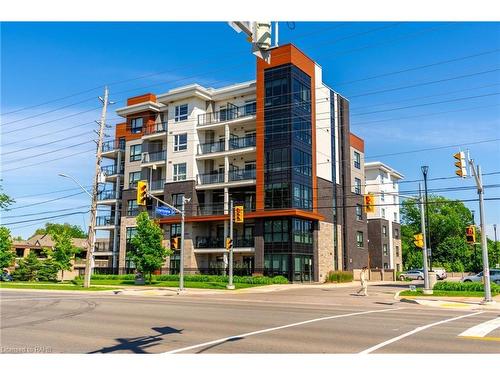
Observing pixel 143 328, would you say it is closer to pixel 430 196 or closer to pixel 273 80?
pixel 273 80

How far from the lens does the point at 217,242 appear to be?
157ft

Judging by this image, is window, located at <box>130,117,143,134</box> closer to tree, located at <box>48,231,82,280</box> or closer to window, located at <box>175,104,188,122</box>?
window, located at <box>175,104,188,122</box>

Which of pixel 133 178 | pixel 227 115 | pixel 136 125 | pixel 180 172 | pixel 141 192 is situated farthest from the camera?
pixel 136 125

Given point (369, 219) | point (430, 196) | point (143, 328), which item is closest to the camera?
point (143, 328)

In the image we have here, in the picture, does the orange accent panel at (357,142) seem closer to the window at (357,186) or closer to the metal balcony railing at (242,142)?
the window at (357,186)

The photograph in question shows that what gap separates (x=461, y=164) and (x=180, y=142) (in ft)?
109

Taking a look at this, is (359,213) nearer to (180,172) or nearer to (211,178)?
(211,178)

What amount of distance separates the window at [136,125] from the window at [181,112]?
24.8 ft

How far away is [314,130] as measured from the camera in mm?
46562

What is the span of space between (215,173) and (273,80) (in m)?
11.6

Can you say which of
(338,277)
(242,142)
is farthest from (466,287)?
(242,142)

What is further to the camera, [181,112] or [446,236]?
[446,236]

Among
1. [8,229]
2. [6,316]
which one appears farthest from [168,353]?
[8,229]

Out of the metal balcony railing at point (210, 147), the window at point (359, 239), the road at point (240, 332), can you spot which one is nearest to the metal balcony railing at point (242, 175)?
the metal balcony railing at point (210, 147)
